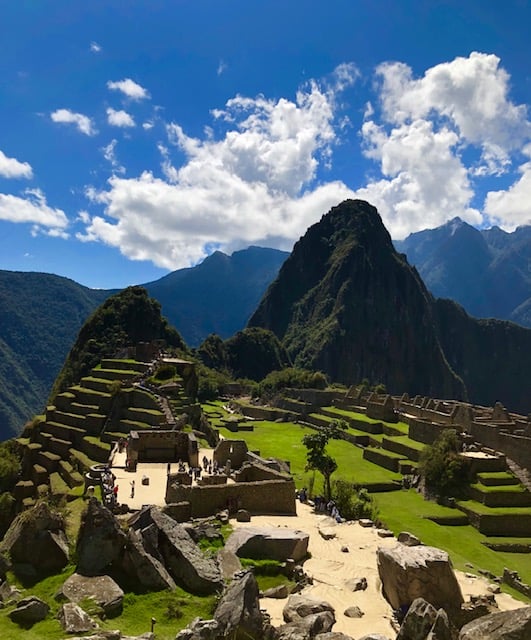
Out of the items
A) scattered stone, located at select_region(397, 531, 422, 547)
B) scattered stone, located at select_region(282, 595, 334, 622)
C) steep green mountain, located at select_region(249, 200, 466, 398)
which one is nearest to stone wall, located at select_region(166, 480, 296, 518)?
scattered stone, located at select_region(397, 531, 422, 547)

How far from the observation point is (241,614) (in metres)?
9.70

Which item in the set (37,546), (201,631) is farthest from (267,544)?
(201,631)

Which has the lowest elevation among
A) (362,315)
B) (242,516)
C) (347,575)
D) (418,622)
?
(347,575)

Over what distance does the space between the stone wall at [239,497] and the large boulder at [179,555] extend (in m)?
5.78

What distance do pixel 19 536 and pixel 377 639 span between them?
7.53 meters

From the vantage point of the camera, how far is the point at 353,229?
193250mm

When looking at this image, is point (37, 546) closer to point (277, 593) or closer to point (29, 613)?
point (29, 613)

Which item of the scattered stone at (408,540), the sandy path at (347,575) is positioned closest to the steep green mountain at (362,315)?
the sandy path at (347,575)

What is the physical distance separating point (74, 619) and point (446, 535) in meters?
24.0

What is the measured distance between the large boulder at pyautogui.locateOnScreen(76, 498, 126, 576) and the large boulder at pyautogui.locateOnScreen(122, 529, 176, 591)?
7.8 inches

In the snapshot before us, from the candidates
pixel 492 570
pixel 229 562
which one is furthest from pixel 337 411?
pixel 229 562

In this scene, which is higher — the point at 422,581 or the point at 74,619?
the point at 74,619

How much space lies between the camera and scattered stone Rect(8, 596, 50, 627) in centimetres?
948

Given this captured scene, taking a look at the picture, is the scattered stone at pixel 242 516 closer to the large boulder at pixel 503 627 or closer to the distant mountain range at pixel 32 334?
the large boulder at pixel 503 627
